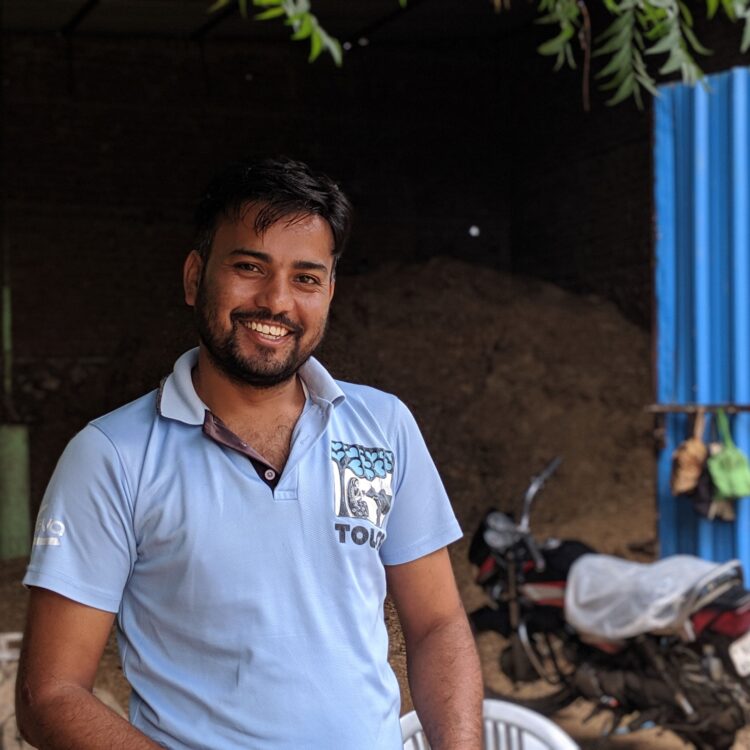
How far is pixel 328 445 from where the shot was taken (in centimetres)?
153

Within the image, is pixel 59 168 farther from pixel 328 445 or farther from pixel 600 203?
pixel 328 445

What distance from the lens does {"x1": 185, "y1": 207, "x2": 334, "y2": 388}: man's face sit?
1525mm

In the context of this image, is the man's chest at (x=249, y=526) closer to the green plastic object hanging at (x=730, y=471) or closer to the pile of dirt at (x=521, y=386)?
the green plastic object hanging at (x=730, y=471)

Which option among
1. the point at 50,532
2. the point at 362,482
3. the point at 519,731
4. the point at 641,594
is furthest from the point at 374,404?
the point at 641,594

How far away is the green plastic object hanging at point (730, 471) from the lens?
4820 millimetres

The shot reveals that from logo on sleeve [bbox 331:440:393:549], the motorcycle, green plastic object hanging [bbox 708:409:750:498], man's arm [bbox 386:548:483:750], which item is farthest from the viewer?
green plastic object hanging [bbox 708:409:750:498]

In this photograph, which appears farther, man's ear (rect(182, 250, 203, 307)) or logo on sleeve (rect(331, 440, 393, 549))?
man's ear (rect(182, 250, 203, 307))

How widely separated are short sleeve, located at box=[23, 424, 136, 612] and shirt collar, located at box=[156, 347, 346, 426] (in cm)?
11

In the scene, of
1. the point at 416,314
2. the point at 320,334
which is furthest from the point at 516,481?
the point at 320,334

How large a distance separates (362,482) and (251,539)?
0.58ft

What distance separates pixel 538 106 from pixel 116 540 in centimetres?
989

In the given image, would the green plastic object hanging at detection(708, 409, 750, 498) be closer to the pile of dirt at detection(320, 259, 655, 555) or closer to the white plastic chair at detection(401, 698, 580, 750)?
the white plastic chair at detection(401, 698, 580, 750)

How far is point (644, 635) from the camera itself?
166 inches

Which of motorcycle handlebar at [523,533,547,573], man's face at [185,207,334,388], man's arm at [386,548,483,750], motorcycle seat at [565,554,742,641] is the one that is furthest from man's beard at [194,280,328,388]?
motorcycle handlebar at [523,533,547,573]
